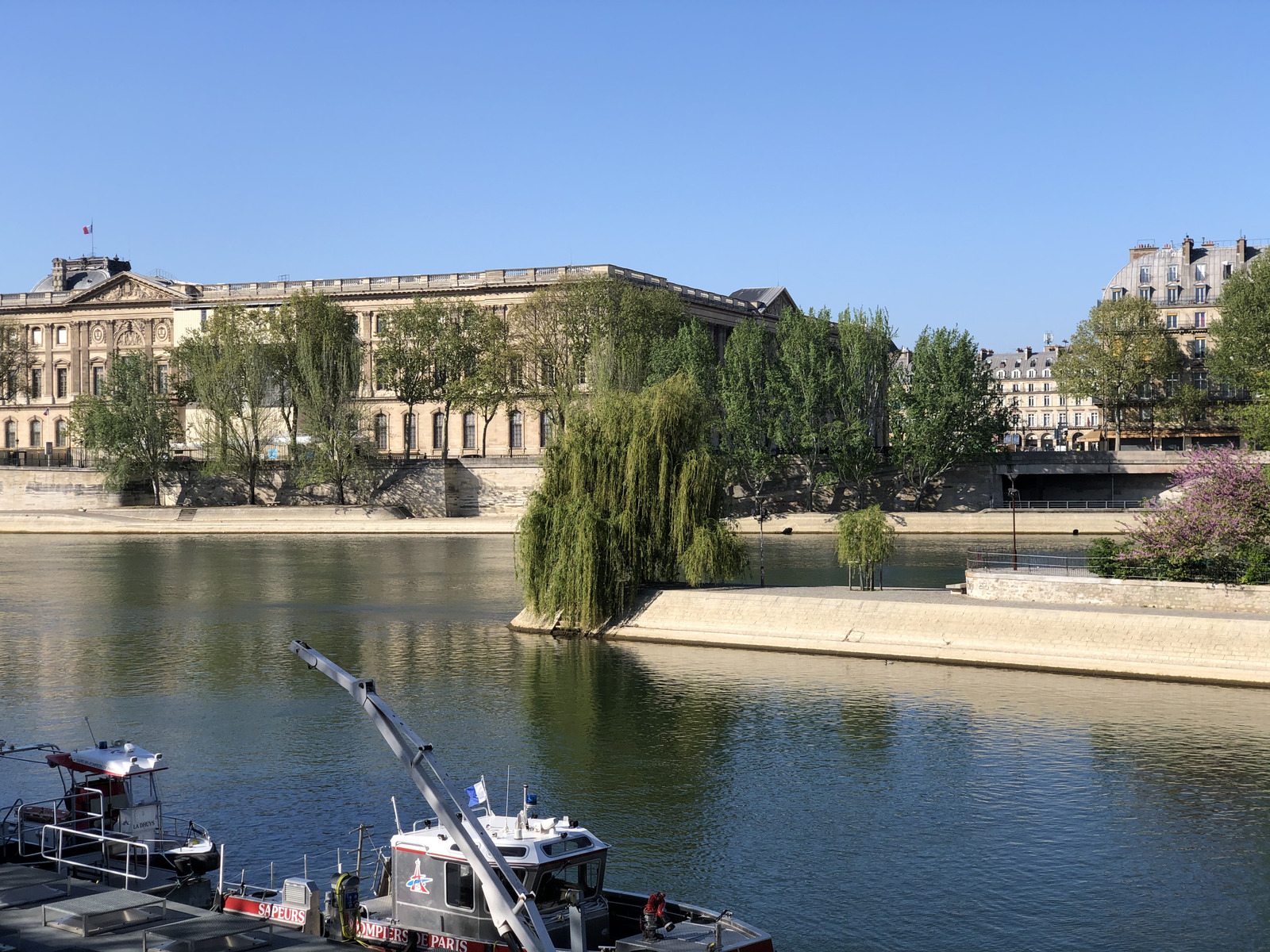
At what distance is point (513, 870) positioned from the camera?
19.4 m

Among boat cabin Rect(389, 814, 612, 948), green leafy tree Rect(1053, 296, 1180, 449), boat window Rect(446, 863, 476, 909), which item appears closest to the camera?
boat cabin Rect(389, 814, 612, 948)

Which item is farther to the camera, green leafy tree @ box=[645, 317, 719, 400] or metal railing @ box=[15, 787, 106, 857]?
green leafy tree @ box=[645, 317, 719, 400]

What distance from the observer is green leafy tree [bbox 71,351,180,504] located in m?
119

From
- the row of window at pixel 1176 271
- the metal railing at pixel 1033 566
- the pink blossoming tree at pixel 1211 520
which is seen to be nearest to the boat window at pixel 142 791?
the metal railing at pixel 1033 566

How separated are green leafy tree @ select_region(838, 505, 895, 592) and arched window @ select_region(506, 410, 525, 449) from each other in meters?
84.0

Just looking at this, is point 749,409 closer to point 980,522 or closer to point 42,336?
point 980,522

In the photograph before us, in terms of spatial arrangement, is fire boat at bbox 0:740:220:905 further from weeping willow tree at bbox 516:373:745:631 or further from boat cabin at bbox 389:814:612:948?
weeping willow tree at bbox 516:373:745:631

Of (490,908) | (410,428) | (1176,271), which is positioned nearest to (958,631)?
(490,908)

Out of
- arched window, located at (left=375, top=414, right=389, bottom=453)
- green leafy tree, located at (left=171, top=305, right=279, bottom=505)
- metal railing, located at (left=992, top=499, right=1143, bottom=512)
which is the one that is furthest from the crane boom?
arched window, located at (left=375, top=414, right=389, bottom=453)

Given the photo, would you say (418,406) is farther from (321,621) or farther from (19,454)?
(321,621)

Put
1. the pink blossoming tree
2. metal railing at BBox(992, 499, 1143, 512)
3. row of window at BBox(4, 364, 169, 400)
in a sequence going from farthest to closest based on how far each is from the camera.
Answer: row of window at BBox(4, 364, 169, 400) → metal railing at BBox(992, 499, 1143, 512) → the pink blossoming tree

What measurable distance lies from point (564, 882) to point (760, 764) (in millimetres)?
14818

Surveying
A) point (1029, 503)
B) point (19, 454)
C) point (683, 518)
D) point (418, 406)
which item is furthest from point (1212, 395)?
point (19, 454)

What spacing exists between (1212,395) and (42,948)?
131 m
